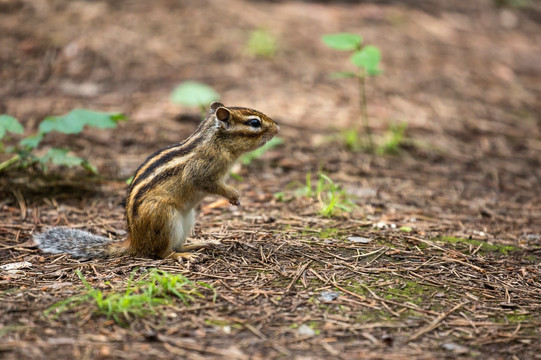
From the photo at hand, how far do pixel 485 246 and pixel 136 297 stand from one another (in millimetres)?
2533

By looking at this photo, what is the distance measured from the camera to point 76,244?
12.0 feet

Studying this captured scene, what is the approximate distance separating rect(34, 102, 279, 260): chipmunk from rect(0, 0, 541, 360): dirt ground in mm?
159

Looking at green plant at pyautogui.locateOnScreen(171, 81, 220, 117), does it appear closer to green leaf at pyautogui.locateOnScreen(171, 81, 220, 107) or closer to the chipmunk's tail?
green leaf at pyautogui.locateOnScreen(171, 81, 220, 107)

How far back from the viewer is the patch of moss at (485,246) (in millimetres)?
3994

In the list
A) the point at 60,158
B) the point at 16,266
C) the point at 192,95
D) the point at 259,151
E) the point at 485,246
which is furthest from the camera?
the point at 192,95

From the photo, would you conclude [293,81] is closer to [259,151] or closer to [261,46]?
[261,46]

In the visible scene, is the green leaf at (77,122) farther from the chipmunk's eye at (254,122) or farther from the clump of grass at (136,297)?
the clump of grass at (136,297)

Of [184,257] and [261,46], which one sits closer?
[184,257]

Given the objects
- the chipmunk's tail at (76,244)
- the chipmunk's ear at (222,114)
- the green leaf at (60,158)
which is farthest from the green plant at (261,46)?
the chipmunk's tail at (76,244)

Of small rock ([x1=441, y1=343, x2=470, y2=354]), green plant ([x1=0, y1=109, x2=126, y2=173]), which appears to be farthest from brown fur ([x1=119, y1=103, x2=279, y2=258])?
small rock ([x1=441, y1=343, x2=470, y2=354])

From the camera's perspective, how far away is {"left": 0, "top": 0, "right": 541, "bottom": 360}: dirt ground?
276 centimetres

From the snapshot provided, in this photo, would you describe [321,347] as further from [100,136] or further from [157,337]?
[100,136]

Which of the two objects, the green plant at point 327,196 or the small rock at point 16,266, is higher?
the small rock at point 16,266

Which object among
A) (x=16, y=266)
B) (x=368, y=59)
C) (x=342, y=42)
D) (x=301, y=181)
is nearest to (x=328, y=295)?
(x=16, y=266)
